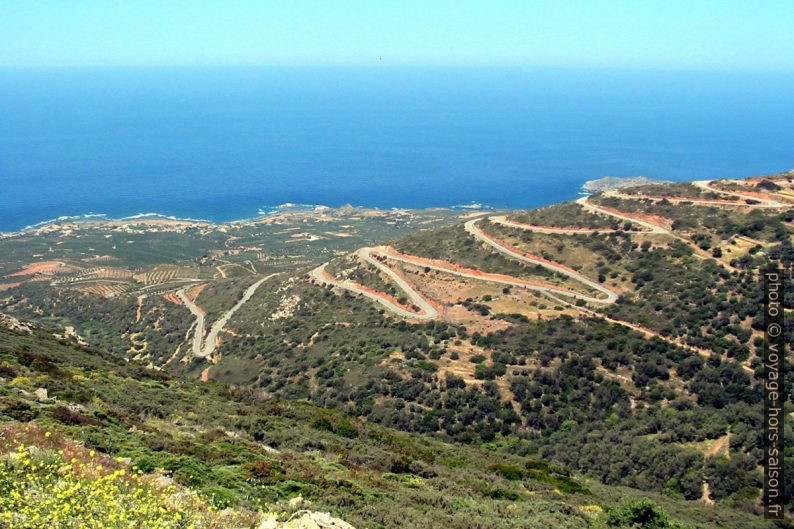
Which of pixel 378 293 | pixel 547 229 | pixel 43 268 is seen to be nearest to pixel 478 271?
pixel 378 293

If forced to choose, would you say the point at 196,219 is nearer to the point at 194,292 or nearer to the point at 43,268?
the point at 43,268

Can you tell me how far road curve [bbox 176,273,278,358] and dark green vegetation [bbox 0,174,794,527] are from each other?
1.22m

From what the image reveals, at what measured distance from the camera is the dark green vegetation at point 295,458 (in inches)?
571

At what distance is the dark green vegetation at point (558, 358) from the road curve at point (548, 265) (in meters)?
1.14

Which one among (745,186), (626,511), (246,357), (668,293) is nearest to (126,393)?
(626,511)

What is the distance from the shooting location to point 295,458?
19.5 m

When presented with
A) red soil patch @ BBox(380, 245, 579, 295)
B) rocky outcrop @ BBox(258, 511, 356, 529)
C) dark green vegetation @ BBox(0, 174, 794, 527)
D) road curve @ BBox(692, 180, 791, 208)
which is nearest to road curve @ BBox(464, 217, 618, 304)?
red soil patch @ BBox(380, 245, 579, 295)

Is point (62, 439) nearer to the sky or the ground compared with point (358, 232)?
nearer to the sky

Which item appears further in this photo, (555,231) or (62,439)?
(555,231)

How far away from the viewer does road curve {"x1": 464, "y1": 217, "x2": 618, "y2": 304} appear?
165 feet

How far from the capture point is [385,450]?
24.4 metres

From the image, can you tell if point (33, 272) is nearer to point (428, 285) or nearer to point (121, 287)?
point (121, 287)

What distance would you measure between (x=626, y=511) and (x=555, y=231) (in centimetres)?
4770

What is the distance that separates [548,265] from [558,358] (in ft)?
59.7
